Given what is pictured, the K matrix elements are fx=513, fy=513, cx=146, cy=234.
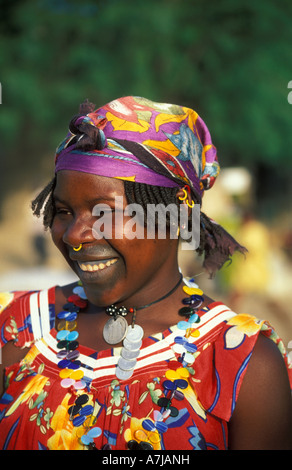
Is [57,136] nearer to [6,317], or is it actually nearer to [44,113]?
[44,113]

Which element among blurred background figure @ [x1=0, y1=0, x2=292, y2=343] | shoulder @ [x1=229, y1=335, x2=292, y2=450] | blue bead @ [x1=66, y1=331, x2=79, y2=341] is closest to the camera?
shoulder @ [x1=229, y1=335, x2=292, y2=450]

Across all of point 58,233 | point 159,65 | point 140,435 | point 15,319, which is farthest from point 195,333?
point 159,65

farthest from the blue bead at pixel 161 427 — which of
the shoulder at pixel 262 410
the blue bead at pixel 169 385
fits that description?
the shoulder at pixel 262 410

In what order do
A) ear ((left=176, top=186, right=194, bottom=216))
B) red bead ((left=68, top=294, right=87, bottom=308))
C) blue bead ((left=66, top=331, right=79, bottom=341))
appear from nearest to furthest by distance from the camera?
ear ((left=176, top=186, right=194, bottom=216)), blue bead ((left=66, top=331, right=79, bottom=341)), red bead ((left=68, top=294, right=87, bottom=308))

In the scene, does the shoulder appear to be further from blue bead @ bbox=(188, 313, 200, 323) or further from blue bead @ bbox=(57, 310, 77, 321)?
blue bead @ bbox=(57, 310, 77, 321)

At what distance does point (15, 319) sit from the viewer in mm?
2129

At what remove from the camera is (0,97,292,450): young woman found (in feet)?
5.64

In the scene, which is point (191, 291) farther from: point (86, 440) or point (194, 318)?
point (86, 440)

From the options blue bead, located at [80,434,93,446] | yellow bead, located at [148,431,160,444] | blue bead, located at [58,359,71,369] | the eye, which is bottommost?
blue bead, located at [80,434,93,446]

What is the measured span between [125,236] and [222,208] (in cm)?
924

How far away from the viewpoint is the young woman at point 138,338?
1719 mm

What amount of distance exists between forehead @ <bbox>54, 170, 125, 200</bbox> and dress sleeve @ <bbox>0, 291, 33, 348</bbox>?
62cm

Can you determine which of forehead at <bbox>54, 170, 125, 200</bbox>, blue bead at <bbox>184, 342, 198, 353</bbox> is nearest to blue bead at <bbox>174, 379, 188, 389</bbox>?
blue bead at <bbox>184, 342, 198, 353</bbox>

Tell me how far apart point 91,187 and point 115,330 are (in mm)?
569
